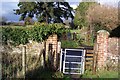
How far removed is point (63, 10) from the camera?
993 inches

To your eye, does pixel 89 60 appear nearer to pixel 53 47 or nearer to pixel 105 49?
pixel 105 49

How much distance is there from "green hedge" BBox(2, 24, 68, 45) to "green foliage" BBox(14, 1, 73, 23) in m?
10.7

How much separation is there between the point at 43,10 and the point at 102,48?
14.2m

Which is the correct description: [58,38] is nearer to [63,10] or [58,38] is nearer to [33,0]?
[33,0]

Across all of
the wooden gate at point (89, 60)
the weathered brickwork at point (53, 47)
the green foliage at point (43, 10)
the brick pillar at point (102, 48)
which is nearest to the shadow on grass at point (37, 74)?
the weathered brickwork at point (53, 47)

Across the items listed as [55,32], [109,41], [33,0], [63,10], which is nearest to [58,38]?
[55,32]

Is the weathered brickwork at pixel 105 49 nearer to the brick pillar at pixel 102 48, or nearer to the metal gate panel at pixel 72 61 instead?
the brick pillar at pixel 102 48

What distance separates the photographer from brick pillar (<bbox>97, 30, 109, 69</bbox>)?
32.4 ft

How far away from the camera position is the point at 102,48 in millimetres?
9984

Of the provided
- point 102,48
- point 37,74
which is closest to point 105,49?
point 102,48

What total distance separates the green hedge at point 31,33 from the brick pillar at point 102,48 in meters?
1.61

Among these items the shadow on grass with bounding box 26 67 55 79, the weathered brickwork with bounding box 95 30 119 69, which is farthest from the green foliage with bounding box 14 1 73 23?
the shadow on grass with bounding box 26 67 55 79

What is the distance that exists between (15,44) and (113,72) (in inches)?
179

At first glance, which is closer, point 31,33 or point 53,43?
point 53,43
